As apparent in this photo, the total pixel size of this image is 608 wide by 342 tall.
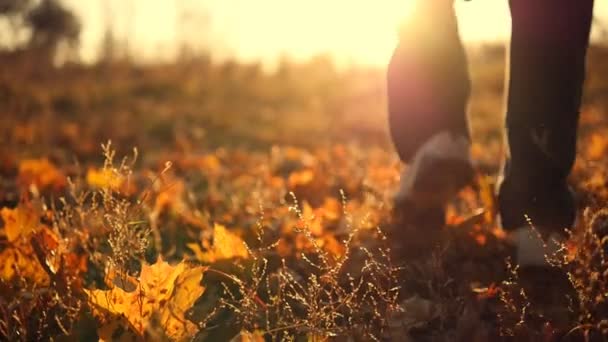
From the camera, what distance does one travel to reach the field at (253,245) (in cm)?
189

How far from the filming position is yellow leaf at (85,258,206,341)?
1.83m

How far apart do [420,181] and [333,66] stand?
608 inches

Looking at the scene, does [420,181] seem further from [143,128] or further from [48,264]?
[143,128]

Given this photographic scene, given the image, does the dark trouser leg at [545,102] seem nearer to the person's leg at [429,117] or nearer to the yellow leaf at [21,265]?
the person's leg at [429,117]

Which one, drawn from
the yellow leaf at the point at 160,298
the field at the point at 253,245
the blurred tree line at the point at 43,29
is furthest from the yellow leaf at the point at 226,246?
the blurred tree line at the point at 43,29

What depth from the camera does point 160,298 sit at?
6.08ft

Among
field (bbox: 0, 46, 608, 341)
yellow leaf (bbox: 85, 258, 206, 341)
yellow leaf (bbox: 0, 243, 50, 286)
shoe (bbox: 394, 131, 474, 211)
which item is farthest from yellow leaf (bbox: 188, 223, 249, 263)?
shoe (bbox: 394, 131, 474, 211)

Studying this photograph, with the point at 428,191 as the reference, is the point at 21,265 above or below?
below

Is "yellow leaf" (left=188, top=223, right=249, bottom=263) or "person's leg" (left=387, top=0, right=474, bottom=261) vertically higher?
"person's leg" (left=387, top=0, right=474, bottom=261)

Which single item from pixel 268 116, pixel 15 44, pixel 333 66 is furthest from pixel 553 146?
pixel 333 66

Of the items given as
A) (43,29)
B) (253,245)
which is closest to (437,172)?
(253,245)

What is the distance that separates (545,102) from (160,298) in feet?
4.67

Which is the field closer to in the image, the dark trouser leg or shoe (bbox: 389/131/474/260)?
shoe (bbox: 389/131/474/260)

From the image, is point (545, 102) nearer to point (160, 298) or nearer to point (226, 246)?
point (226, 246)
